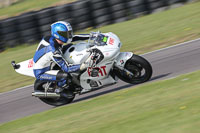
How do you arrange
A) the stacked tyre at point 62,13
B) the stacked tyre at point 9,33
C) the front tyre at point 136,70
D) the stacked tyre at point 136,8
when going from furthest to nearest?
the stacked tyre at point 136,8
the stacked tyre at point 62,13
the stacked tyre at point 9,33
the front tyre at point 136,70

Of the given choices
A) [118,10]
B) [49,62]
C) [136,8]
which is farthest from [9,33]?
[49,62]

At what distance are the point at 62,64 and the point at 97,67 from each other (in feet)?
2.32

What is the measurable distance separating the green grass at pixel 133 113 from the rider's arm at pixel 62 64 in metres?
0.72

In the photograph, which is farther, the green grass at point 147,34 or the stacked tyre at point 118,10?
the stacked tyre at point 118,10

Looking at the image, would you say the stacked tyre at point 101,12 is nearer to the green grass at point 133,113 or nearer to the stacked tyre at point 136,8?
the stacked tyre at point 136,8

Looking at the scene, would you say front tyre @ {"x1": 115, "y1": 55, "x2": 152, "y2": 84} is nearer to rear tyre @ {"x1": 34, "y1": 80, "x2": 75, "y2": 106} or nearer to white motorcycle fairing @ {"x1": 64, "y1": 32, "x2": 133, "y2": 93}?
white motorcycle fairing @ {"x1": 64, "y1": 32, "x2": 133, "y2": 93}

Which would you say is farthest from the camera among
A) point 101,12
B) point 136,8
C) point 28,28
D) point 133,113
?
point 136,8

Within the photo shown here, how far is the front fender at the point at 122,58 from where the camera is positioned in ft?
25.7

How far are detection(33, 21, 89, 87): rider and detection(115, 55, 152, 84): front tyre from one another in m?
0.85

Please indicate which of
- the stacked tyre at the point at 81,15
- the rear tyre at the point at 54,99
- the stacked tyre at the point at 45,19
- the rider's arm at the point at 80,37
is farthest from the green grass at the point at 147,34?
the rider's arm at the point at 80,37

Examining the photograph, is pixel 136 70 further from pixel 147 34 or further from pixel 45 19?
pixel 45 19

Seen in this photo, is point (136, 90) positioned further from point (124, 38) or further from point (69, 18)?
point (69, 18)

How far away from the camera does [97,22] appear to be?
Result: 1483 centimetres

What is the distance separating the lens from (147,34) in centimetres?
1299
